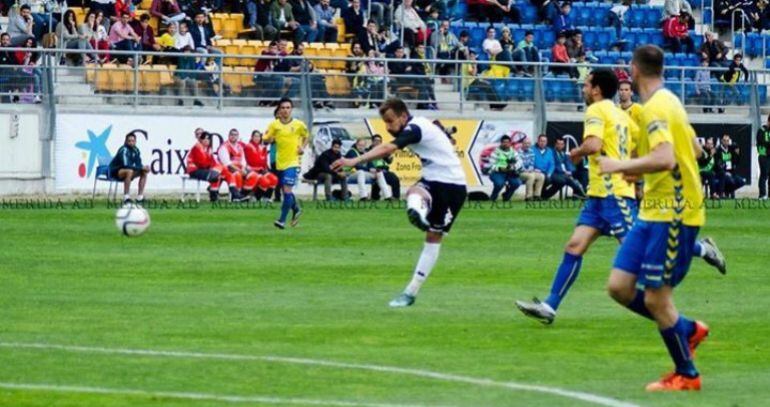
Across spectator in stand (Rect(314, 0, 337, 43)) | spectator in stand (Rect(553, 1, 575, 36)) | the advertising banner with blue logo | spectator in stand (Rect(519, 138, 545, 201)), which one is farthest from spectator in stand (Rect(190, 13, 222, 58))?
spectator in stand (Rect(553, 1, 575, 36))

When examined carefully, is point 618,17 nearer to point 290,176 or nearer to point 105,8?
point 105,8

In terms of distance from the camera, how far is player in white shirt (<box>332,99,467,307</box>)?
58.2 feet

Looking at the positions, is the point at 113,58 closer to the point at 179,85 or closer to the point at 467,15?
the point at 179,85

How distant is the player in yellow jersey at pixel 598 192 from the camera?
16234 mm

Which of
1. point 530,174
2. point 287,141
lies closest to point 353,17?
point 530,174

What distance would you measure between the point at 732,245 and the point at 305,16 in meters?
20.0

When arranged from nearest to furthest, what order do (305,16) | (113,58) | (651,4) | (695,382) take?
1. (695,382)
2. (113,58)
3. (305,16)
4. (651,4)

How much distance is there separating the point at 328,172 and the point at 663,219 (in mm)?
30347

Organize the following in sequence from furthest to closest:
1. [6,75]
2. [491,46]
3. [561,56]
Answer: [561,56]
[491,46]
[6,75]

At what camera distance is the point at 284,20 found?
4572 centimetres

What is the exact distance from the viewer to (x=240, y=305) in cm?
1809

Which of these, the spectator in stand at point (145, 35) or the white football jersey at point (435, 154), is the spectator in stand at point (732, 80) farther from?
the white football jersey at point (435, 154)

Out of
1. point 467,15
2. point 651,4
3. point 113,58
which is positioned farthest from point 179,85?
point 651,4

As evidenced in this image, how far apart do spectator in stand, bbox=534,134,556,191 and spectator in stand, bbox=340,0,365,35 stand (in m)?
6.03
